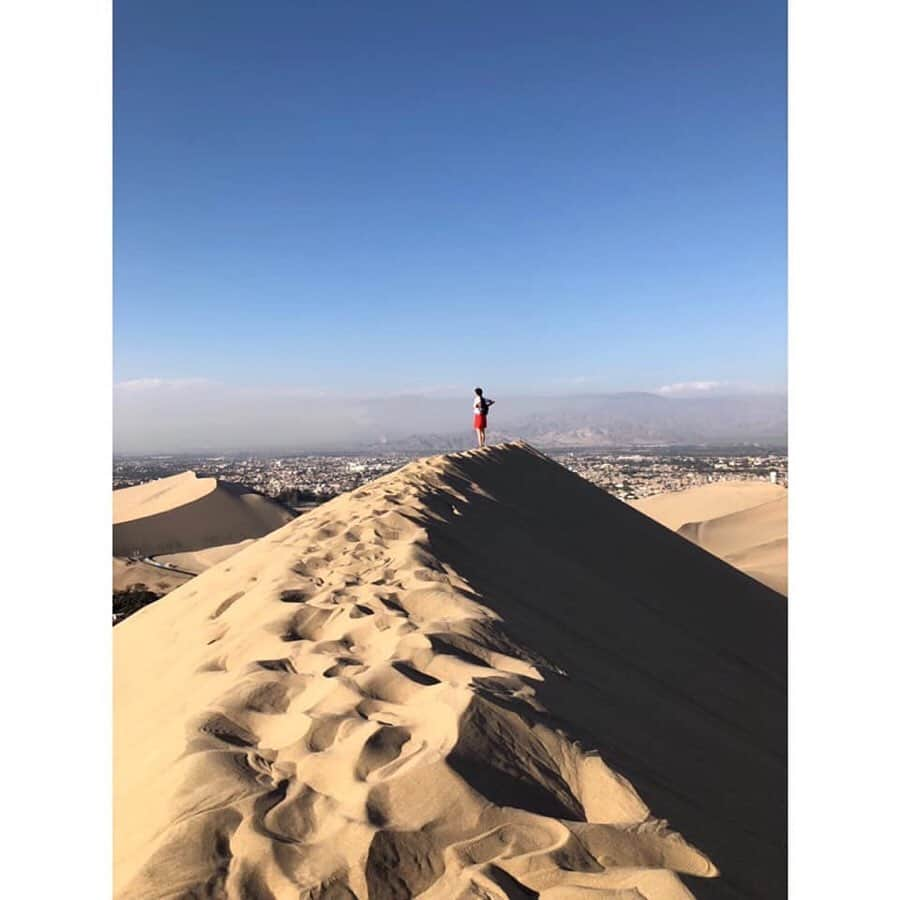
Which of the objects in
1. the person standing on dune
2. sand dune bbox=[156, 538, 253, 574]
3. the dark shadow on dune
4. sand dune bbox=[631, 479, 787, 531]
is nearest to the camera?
the dark shadow on dune

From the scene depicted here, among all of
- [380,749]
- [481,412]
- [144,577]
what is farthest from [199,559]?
[380,749]

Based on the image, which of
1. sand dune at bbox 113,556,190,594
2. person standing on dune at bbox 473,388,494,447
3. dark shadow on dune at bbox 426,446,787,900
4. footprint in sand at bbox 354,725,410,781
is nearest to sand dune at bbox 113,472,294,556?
sand dune at bbox 113,556,190,594

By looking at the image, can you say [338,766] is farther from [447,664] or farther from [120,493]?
[120,493]

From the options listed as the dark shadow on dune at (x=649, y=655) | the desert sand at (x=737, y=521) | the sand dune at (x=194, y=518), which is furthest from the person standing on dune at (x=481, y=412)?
the sand dune at (x=194, y=518)

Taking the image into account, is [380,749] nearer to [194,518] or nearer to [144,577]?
[144,577]

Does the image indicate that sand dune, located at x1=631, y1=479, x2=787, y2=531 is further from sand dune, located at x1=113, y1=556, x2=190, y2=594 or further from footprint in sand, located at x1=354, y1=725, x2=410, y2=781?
footprint in sand, located at x1=354, y1=725, x2=410, y2=781
